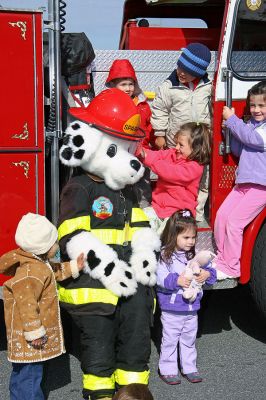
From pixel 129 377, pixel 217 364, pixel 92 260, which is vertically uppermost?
pixel 92 260

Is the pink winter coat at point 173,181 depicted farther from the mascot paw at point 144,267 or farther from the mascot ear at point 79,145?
the mascot ear at point 79,145

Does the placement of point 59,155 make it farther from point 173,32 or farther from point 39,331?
point 173,32

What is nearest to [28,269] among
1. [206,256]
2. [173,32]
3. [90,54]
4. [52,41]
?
[206,256]

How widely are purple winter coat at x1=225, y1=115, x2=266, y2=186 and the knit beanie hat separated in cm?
136

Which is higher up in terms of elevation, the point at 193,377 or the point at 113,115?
the point at 113,115

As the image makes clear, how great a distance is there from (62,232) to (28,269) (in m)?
0.31

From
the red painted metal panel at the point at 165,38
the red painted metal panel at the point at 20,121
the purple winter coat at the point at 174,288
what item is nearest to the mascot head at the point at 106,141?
Answer: the red painted metal panel at the point at 20,121

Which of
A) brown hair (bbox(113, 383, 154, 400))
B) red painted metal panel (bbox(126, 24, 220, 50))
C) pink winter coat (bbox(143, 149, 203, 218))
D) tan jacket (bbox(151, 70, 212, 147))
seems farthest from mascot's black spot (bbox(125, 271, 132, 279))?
red painted metal panel (bbox(126, 24, 220, 50))

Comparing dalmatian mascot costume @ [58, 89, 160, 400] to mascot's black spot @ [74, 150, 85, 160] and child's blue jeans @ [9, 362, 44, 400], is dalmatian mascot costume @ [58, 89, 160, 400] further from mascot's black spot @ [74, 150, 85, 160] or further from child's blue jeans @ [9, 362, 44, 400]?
child's blue jeans @ [9, 362, 44, 400]

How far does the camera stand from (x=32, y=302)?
3.42m

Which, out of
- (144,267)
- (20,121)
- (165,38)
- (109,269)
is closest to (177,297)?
(144,267)

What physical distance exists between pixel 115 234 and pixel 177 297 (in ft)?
2.10

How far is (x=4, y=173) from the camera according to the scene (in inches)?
154

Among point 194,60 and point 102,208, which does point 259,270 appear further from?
point 194,60
